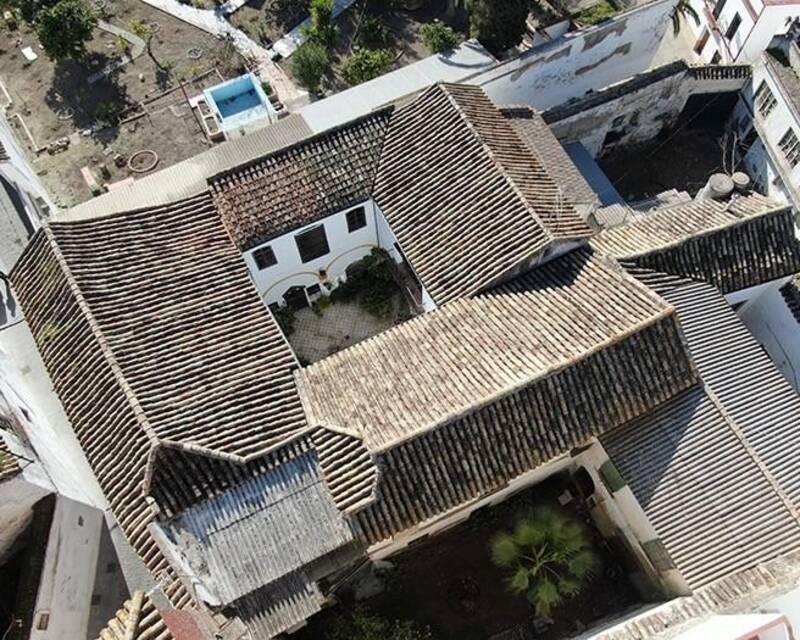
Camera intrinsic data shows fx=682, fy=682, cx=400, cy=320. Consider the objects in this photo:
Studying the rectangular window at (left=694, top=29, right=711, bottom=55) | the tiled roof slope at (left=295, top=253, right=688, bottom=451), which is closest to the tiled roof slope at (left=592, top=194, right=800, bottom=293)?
the tiled roof slope at (left=295, top=253, right=688, bottom=451)

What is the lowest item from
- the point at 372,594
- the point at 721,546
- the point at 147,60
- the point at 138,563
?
the point at 721,546

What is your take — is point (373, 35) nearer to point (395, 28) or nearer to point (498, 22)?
point (395, 28)

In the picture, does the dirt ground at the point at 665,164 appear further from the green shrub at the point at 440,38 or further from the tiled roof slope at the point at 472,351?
the tiled roof slope at the point at 472,351

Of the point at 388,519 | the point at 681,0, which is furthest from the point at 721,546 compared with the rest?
the point at 681,0

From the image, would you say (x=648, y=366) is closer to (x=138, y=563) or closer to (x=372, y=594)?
(x=372, y=594)

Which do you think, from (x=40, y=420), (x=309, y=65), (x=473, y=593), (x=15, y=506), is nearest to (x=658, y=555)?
(x=473, y=593)

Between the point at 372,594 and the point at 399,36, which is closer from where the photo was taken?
the point at 372,594
